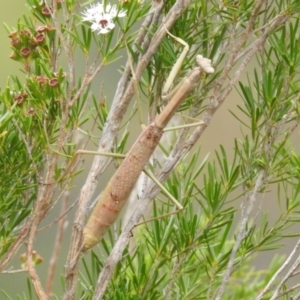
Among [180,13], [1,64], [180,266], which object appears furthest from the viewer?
[1,64]

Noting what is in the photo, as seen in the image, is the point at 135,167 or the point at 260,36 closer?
the point at 260,36

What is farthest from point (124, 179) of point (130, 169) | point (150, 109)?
point (150, 109)

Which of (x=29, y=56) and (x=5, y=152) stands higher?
(x=29, y=56)

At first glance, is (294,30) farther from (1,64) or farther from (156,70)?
(1,64)

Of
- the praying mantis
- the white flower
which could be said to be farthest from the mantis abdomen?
the white flower

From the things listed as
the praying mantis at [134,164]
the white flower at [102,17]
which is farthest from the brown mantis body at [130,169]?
the white flower at [102,17]

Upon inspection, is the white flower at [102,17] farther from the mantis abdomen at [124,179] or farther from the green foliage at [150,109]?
the mantis abdomen at [124,179]

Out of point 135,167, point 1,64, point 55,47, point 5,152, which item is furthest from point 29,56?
point 1,64

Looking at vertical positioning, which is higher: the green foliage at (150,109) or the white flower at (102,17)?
the white flower at (102,17)

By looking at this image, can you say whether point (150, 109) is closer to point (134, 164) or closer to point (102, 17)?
point (134, 164)
